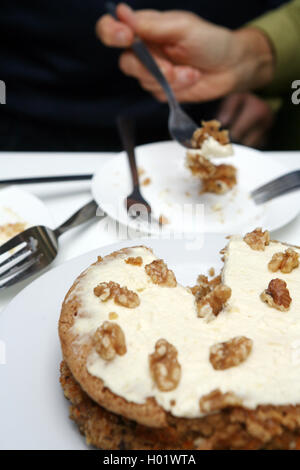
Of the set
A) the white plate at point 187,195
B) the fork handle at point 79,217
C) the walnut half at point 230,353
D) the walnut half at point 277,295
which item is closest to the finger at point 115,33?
the white plate at point 187,195

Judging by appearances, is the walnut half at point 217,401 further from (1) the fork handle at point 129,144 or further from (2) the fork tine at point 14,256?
(1) the fork handle at point 129,144

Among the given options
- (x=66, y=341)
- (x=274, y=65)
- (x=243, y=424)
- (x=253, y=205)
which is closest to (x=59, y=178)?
(x=253, y=205)

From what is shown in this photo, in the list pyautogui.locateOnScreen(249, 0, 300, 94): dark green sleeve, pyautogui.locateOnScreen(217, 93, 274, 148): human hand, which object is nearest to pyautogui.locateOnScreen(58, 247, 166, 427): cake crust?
pyautogui.locateOnScreen(217, 93, 274, 148): human hand

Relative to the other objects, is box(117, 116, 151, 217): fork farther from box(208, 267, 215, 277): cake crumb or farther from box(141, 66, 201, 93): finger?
box(141, 66, 201, 93): finger

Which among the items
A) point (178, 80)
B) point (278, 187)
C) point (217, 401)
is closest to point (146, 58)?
point (178, 80)

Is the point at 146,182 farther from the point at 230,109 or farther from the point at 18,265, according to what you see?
the point at 230,109
